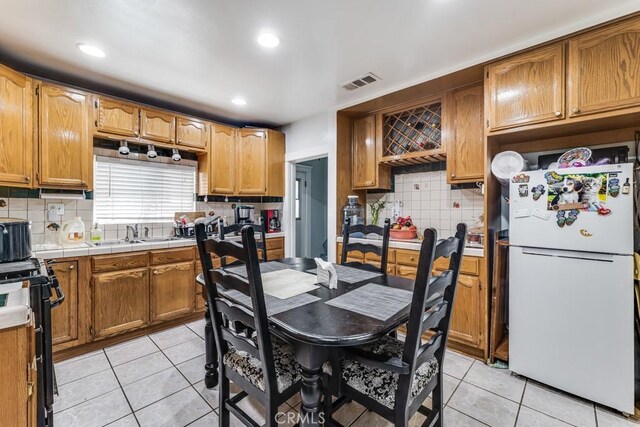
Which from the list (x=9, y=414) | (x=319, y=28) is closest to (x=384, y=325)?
(x=9, y=414)

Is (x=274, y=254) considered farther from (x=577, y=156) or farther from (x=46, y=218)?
(x=577, y=156)

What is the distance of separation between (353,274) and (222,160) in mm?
2446

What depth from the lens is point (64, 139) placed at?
250cm

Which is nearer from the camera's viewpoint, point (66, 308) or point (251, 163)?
point (66, 308)

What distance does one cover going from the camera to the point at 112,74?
2551 mm

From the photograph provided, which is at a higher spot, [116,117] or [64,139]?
[116,117]

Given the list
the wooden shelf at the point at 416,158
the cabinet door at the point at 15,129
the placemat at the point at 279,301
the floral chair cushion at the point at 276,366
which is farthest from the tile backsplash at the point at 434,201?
the cabinet door at the point at 15,129

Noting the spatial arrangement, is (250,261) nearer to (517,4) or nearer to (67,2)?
(67,2)

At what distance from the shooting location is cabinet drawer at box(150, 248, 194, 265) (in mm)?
2811

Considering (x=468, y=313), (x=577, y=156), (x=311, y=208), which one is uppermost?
(x=577, y=156)

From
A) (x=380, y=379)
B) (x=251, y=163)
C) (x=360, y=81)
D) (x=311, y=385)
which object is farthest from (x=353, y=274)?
(x=251, y=163)

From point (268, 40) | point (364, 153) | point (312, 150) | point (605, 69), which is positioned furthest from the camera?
point (312, 150)

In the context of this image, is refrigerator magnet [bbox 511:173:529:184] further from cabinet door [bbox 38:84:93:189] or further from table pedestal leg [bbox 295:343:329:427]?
cabinet door [bbox 38:84:93:189]

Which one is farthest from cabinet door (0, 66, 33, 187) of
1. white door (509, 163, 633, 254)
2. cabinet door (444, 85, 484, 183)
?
white door (509, 163, 633, 254)
